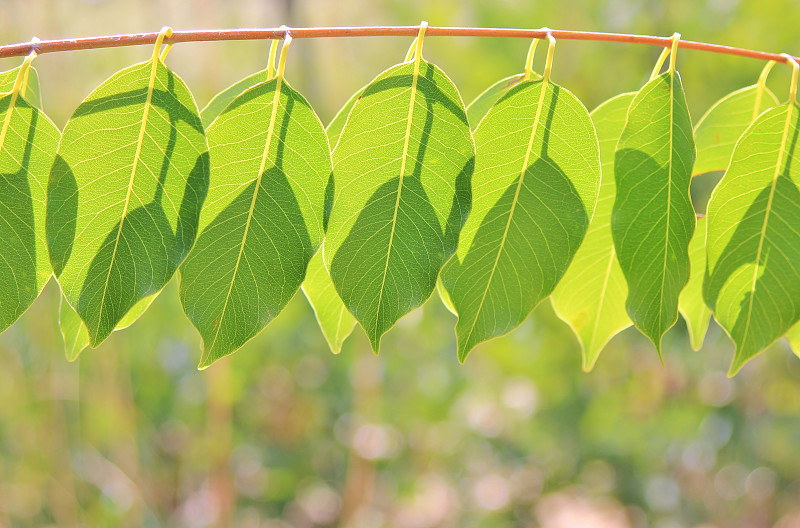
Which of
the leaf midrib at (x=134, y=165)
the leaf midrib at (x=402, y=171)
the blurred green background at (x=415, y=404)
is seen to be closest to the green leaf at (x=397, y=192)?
the leaf midrib at (x=402, y=171)

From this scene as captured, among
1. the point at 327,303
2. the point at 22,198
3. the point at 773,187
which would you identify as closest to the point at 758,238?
the point at 773,187

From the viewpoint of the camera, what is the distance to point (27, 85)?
0.40 meters

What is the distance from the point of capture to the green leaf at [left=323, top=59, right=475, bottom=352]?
0.35 m

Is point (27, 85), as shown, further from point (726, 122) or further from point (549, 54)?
point (726, 122)

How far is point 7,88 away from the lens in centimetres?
39

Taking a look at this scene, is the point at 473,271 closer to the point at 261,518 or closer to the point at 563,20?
the point at 563,20

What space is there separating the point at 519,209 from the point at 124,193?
214mm

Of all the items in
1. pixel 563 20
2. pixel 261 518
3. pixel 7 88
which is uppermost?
pixel 563 20

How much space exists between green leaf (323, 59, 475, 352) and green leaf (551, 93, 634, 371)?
0.15 m

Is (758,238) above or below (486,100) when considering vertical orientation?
below

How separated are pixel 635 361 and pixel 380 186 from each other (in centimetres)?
168

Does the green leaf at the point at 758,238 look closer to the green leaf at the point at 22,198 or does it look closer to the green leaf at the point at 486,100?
the green leaf at the point at 486,100

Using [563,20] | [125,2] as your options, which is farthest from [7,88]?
[125,2]

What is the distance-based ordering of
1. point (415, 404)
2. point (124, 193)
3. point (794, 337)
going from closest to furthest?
point (124, 193), point (794, 337), point (415, 404)
